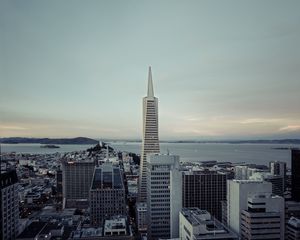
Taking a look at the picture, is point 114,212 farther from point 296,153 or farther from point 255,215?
point 296,153

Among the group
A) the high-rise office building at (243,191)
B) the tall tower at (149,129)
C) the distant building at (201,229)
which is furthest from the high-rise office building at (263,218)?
the tall tower at (149,129)

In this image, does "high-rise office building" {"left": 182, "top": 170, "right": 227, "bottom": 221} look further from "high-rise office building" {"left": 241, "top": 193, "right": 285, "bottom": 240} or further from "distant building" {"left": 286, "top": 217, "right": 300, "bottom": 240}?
"high-rise office building" {"left": 241, "top": 193, "right": 285, "bottom": 240}

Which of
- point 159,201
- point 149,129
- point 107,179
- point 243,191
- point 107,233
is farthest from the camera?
point 149,129

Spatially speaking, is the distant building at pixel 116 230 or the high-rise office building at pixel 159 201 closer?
the distant building at pixel 116 230

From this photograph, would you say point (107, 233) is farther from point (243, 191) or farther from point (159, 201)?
point (243, 191)

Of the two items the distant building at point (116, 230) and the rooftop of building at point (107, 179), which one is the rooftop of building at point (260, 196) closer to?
the distant building at point (116, 230)

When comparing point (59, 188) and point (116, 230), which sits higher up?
point (116, 230)

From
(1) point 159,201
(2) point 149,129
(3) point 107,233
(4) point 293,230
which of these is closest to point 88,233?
(3) point 107,233
